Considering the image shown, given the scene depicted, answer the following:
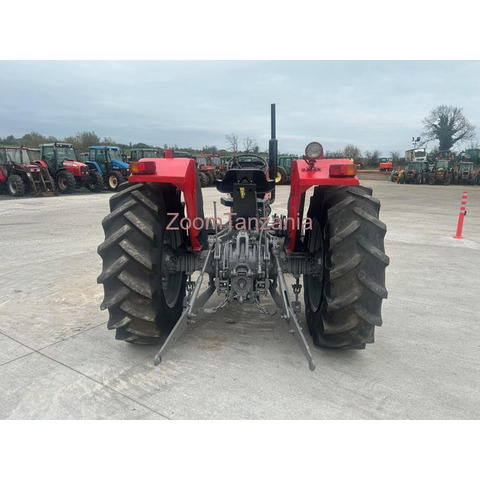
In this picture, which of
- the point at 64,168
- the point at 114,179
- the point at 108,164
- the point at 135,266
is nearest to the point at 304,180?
the point at 135,266

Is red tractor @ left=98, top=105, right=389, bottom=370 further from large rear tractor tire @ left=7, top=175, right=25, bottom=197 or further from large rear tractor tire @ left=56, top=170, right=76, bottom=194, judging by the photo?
large rear tractor tire @ left=56, top=170, right=76, bottom=194

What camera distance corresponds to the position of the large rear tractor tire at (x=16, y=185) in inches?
612

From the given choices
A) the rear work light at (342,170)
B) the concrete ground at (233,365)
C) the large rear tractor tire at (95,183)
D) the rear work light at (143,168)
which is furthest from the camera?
the large rear tractor tire at (95,183)

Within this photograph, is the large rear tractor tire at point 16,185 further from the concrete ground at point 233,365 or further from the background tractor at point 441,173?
the background tractor at point 441,173

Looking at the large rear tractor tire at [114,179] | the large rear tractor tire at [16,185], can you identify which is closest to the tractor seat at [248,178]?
the large rear tractor tire at [16,185]

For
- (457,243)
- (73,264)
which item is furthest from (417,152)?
(73,264)

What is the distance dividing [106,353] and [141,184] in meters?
1.45

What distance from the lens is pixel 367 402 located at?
2.30 m

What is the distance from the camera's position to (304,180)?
2.70 metres

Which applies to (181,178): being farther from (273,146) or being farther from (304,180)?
(273,146)

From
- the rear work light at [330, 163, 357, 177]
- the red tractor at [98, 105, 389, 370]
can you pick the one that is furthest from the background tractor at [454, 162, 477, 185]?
the rear work light at [330, 163, 357, 177]

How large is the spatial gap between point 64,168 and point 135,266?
700 inches

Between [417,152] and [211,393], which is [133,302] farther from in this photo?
[417,152]

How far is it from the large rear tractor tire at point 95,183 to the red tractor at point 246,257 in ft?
54.8
